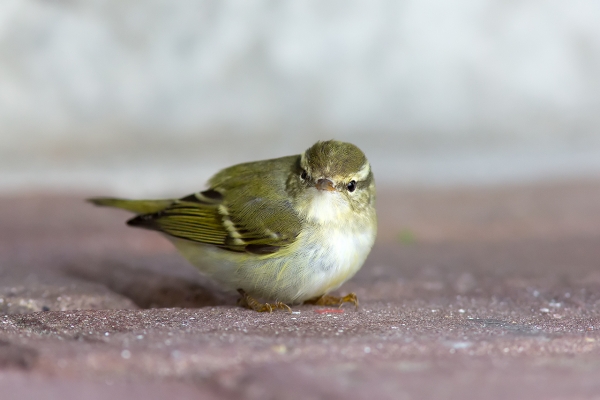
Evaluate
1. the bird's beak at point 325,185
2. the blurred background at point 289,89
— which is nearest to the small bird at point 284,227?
the bird's beak at point 325,185

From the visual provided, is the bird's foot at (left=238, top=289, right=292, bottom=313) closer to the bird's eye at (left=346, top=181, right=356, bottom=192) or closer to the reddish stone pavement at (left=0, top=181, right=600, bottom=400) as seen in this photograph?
the reddish stone pavement at (left=0, top=181, right=600, bottom=400)

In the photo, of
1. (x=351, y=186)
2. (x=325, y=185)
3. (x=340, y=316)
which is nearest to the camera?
(x=340, y=316)

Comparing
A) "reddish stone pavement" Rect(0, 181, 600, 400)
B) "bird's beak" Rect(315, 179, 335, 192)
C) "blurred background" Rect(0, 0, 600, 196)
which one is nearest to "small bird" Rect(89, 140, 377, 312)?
"bird's beak" Rect(315, 179, 335, 192)

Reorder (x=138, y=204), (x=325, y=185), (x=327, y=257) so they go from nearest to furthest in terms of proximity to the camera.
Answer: (x=327, y=257) < (x=325, y=185) < (x=138, y=204)

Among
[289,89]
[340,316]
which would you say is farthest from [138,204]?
[289,89]

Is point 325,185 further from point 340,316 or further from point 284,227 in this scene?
point 340,316

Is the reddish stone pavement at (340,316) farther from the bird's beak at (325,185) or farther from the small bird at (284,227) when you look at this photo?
the bird's beak at (325,185)
